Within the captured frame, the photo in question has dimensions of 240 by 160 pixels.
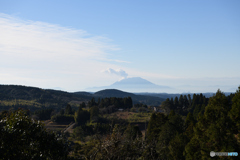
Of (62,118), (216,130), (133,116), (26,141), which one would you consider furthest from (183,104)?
(26,141)

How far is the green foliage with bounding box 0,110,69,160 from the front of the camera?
9992mm

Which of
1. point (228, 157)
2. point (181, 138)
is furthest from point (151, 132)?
point (228, 157)

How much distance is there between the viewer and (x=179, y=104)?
95.4m

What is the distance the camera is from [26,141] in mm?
10805

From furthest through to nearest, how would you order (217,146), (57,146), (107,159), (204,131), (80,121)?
(80,121)
(204,131)
(217,146)
(57,146)
(107,159)

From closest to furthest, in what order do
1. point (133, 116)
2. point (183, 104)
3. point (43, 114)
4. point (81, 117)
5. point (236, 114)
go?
point (236, 114) → point (81, 117) → point (133, 116) → point (43, 114) → point (183, 104)

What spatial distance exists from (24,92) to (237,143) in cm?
18437

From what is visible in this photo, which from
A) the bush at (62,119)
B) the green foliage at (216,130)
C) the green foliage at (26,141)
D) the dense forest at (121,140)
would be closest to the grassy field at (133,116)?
the bush at (62,119)

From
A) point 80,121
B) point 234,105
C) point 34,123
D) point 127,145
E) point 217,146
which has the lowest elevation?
point 80,121

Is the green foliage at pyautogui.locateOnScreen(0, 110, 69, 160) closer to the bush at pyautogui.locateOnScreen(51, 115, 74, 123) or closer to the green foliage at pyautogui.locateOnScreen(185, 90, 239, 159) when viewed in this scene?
the green foliage at pyautogui.locateOnScreen(185, 90, 239, 159)

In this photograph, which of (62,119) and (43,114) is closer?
(62,119)

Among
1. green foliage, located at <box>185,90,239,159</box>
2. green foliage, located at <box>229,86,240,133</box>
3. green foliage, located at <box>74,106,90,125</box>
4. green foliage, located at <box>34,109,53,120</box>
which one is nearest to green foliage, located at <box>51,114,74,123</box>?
green foliage, located at <box>74,106,90,125</box>

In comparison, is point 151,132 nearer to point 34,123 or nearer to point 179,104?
point 34,123

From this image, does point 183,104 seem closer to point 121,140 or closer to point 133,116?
point 133,116
